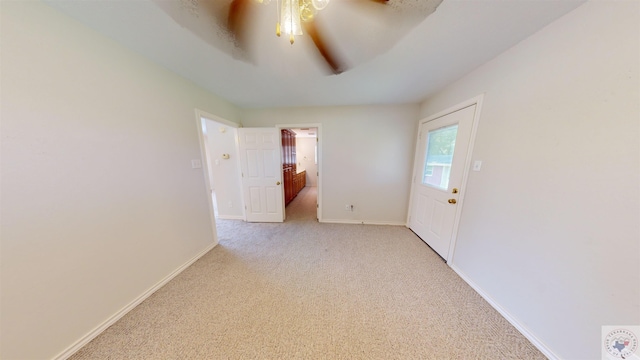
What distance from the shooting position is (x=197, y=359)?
1107 millimetres

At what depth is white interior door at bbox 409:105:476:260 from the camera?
1877 millimetres

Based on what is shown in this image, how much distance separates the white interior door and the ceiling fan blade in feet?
4.74

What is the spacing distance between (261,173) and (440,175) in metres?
2.83

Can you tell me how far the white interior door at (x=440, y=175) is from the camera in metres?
1.88

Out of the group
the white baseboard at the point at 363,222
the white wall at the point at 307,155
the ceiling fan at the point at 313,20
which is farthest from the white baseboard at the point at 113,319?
the white wall at the point at 307,155

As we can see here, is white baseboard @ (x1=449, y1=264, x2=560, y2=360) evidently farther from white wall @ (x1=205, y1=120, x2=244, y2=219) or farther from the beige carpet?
white wall @ (x1=205, y1=120, x2=244, y2=219)

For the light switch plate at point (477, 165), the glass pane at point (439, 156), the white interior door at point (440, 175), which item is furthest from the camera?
the glass pane at point (439, 156)

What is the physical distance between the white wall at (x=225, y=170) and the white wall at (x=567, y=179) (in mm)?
3503

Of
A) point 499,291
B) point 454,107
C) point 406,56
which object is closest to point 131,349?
point 499,291

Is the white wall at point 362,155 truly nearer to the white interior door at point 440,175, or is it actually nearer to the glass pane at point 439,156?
the white interior door at point 440,175

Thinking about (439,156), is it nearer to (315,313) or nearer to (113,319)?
(315,313)

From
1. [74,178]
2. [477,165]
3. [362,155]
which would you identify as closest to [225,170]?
[74,178]

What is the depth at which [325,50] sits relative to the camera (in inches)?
57.0

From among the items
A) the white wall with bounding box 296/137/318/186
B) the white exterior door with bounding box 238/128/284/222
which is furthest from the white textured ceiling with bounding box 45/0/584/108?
the white wall with bounding box 296/137/318/186
